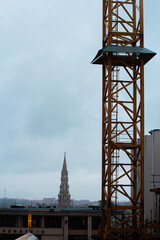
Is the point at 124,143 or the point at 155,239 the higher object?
the point at 124,143

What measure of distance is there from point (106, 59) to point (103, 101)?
3588mm

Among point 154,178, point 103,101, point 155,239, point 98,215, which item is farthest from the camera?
point 98,215

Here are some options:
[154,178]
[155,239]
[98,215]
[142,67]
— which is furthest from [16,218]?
[142,67]

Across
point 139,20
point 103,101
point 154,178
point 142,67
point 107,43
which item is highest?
point 139,20

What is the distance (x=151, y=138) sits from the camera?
38469mm

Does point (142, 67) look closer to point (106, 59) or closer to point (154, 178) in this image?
point (106, 59)

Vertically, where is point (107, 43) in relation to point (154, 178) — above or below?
above

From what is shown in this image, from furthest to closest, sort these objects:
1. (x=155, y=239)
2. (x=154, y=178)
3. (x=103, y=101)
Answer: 1. (x=154, y=178)
2. (x=103, y=101)
3. (x=155, y=239)

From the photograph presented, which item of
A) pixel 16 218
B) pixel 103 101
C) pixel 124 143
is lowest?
→ pixel 16 218

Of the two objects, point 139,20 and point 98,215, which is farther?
point 98,215

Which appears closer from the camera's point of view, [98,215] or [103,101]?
[103,101]

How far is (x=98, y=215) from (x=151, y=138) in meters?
22.8

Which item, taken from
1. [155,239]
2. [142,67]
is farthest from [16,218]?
[142,67]

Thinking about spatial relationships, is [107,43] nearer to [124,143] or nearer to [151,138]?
[124,143]
